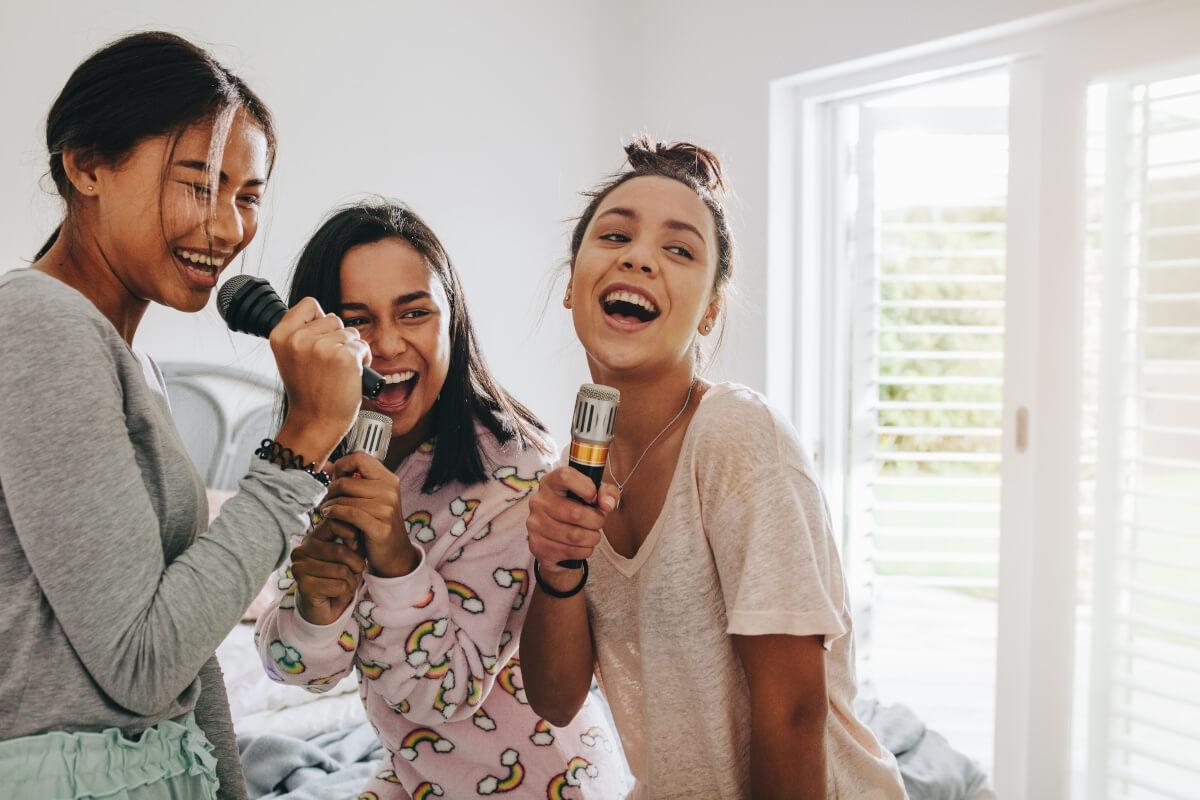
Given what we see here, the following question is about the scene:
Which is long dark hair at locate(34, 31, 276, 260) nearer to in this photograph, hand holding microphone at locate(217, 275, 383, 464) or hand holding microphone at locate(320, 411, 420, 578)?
hand holding microphone at locate(217, 275, 383, 464)

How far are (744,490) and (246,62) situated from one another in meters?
2.34

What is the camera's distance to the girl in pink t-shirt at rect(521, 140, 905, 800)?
36.2 inches

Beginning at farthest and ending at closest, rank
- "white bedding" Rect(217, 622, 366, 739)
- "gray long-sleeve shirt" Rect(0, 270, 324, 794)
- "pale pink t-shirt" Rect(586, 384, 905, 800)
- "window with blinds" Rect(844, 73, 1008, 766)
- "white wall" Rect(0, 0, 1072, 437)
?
"window with blinds" Rect(844, 73, 1008, 766) → "white wall" Rect(0, 0, 1072, 437) → "white bedding" Rect(217, 622, 366, 739) → "pale pink t-shirt" Rect(586, 384, 905, 800) → "gray long-sleeve shirt" Rect(0, 270, 324, 794)

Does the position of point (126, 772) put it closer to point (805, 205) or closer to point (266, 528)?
point (266, 528)

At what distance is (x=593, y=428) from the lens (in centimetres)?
85

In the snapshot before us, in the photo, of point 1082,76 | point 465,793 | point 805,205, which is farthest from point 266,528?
point 805,205

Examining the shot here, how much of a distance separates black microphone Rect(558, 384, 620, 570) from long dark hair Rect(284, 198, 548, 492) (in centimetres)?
36

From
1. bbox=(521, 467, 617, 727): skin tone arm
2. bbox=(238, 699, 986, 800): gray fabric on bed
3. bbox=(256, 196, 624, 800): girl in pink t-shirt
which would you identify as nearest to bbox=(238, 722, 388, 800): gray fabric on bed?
bbox=(238, 699, 986, 800): gray fabric on bed

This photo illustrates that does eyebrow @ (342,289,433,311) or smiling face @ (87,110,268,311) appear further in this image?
eyebrow @ (342,289,433,311)

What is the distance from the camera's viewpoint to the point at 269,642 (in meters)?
1.10

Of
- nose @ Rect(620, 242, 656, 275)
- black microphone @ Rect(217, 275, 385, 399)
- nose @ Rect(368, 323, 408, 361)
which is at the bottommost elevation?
nose @ Rect(368, 323, 408, 361)

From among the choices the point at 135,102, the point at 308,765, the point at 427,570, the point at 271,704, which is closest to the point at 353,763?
the point at 308,765

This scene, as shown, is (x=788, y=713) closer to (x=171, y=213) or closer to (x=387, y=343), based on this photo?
(x=387, y=343)

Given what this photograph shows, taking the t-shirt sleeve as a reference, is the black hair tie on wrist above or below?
below
